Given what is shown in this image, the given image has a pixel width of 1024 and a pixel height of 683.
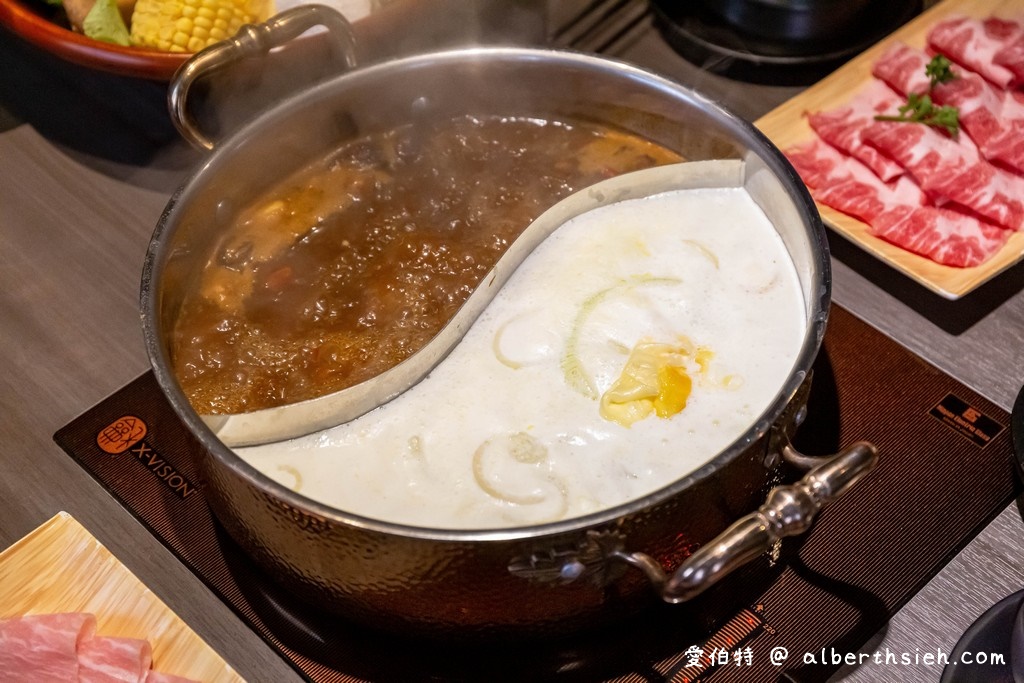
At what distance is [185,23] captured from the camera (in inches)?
77.5

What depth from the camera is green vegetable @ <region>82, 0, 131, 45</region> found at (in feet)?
6.65

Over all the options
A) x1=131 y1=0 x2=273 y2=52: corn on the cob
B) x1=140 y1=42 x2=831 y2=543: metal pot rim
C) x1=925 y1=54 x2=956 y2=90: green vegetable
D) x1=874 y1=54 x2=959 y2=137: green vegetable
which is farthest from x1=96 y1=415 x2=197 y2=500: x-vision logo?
x1=925 y1=54 x2=956 y2=90: green vegetable

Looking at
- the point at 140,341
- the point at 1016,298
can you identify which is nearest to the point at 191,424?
the point at 140,341

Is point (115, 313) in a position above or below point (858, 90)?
above

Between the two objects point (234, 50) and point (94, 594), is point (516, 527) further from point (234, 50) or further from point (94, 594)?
point (234, 50)

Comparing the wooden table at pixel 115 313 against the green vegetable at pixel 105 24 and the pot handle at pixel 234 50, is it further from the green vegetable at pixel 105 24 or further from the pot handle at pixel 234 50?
the pot handle at pixel 234 50

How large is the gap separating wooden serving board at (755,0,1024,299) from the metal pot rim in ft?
1.33

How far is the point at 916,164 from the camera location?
202 cm

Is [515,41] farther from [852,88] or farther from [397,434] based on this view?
[397,434]

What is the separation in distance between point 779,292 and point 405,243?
0.70 meters

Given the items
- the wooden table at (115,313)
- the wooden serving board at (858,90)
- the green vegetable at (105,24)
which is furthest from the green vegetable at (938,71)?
the green vegetable at (105,24)

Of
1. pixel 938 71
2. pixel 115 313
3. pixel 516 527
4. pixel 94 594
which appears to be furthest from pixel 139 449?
pixel 938 71

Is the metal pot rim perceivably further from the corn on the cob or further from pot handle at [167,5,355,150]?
the corn on the cob

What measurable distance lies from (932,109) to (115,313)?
6.21 feet
